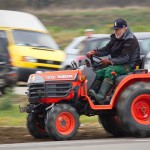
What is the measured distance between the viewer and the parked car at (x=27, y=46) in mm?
19797

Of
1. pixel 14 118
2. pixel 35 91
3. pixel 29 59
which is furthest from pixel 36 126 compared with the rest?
pixel 29 59

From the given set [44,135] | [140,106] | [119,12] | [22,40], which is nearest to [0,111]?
[44,135]

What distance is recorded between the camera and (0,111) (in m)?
14.2

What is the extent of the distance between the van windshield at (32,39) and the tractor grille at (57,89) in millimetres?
10095

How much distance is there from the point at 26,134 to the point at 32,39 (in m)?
9.74

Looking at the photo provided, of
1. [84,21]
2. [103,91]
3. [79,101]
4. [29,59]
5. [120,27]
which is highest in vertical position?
[84,21]

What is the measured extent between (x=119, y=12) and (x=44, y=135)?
34393 mm

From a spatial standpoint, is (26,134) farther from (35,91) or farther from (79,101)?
(79,101)

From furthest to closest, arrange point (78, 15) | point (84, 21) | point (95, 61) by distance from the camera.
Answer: point (78, 15) < point (84, 21) < point (95, 61)

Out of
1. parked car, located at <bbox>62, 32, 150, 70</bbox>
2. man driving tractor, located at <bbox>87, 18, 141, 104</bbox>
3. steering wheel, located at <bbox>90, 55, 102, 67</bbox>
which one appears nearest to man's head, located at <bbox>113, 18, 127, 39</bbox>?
man driving tractor, located at <bbox>87, 18, 141, 104</bbox>

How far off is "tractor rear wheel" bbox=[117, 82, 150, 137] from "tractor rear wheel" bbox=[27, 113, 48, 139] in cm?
144

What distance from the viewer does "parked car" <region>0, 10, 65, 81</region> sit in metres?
19.8

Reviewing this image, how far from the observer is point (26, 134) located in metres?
11.4

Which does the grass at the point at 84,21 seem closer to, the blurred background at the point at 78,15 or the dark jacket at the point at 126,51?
the blurred background at the point at 78,15
